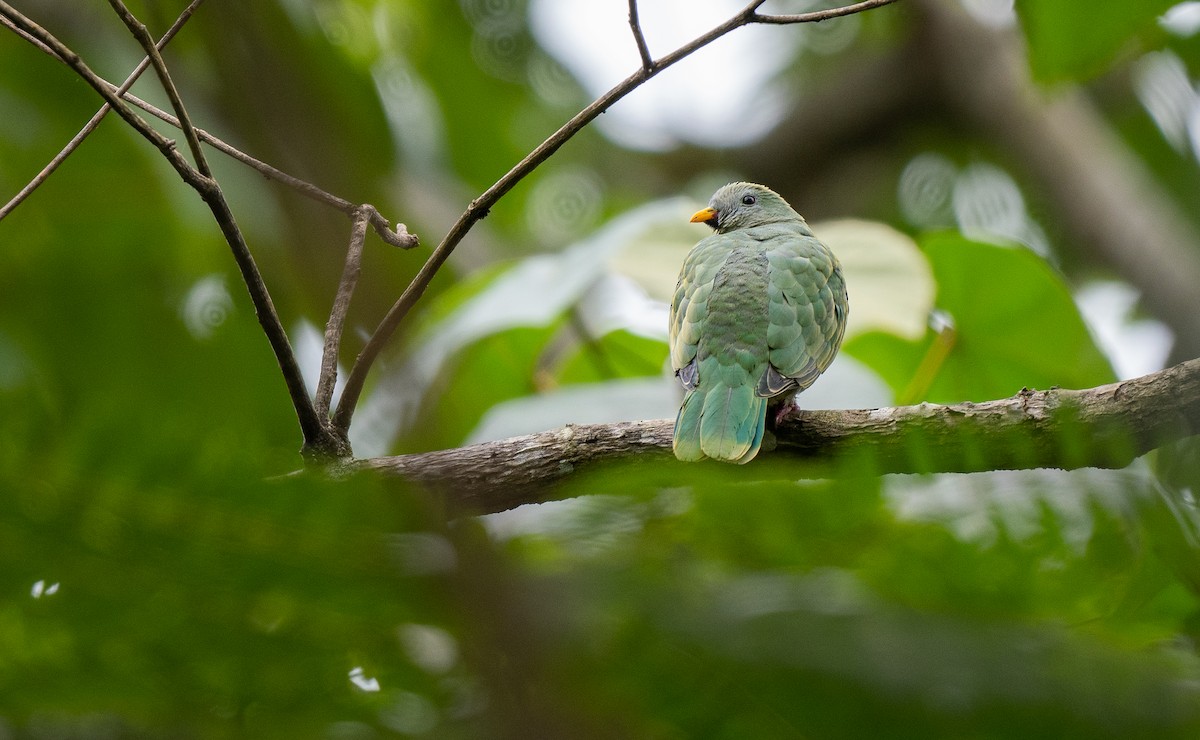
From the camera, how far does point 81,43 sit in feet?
12.2

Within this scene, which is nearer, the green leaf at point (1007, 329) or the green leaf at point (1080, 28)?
the green leaf at point (1080, 28)

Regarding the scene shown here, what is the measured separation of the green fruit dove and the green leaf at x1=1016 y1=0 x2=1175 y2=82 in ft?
2.69

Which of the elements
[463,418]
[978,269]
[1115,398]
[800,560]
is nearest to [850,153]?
[978,269]

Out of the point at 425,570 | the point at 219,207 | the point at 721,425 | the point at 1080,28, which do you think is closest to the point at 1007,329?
the point at 1080,28

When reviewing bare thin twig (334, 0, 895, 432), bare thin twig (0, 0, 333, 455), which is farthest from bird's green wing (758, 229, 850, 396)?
bare thin twig (0, 0, 333, 455)

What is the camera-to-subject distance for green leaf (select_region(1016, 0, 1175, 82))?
2436mm

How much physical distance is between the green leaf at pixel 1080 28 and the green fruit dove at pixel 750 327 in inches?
32.3

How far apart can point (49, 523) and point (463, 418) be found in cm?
245

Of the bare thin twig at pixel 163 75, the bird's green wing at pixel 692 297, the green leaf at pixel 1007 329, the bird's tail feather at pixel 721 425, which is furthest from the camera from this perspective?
the green leaf at pixel 1007 329

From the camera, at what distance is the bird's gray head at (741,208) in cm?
404

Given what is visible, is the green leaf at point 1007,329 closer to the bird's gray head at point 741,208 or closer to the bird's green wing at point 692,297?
the bird's gray head at point 741,208

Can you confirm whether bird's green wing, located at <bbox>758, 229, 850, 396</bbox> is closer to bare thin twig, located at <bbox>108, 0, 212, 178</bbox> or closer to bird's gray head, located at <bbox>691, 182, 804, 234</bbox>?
bird's gray head, located at <bbox>691, 182, 804, 234</bbox>

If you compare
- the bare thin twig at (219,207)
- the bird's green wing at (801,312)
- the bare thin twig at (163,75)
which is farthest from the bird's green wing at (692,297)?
the bare thin twig at (163,75)

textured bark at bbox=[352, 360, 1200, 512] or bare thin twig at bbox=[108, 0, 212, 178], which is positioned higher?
bare thin twig at bbox=[108, 0, 212, 178]
